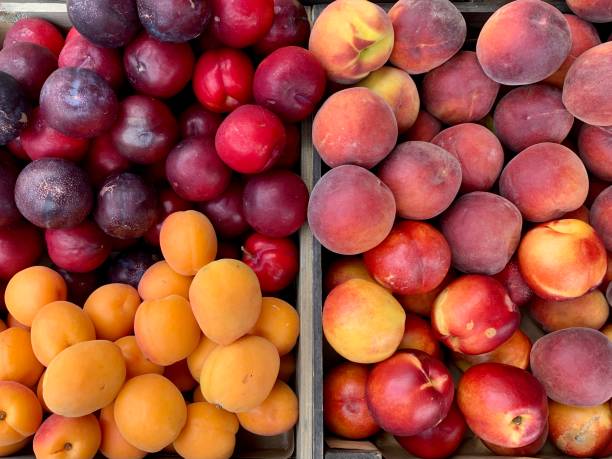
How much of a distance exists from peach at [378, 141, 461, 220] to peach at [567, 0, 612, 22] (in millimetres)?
464

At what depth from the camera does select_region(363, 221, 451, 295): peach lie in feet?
3.00

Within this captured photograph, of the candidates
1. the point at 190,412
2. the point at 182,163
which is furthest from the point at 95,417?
the point at 182,163

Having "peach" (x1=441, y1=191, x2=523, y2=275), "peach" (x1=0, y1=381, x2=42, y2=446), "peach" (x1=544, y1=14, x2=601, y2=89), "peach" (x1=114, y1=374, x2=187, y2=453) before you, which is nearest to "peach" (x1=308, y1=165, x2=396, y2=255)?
"peach" (x1=441, y1=191, x2=523, y2=275)

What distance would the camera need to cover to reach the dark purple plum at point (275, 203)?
1010 millimetres

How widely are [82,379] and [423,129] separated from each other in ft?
2.71

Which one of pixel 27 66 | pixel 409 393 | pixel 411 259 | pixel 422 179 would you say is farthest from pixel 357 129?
pixel 27 66

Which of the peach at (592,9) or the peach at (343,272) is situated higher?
the peach at (592,9)

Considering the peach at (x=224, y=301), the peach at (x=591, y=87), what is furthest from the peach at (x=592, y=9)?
the peach at (x=224, y=301)

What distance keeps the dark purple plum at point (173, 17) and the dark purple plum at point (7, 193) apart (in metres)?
0.40

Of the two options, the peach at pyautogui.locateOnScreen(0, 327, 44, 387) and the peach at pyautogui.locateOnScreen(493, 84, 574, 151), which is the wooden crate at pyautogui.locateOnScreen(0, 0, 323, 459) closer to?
the peach at pyautogui.locateOnScreen(0, 327, 44, 387)

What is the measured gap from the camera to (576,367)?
91 centimetres

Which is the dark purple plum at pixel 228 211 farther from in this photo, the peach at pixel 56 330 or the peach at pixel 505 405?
the peach at pixel 505 405

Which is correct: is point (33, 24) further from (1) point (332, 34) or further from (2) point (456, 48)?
(2) point (456, 48)

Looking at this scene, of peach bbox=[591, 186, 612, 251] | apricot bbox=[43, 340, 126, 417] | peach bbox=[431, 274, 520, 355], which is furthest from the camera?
peach bbox=[591, 186, 612, 251]
